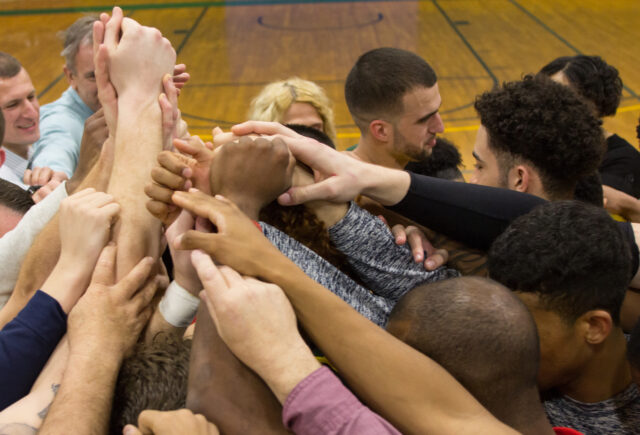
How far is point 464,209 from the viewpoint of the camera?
6.07 feet

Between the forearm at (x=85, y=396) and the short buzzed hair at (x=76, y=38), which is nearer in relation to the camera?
the forearm at (x=85, y=396)

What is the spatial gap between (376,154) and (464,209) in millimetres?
1327

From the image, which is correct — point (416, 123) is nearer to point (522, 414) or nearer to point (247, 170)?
point (247, 170)

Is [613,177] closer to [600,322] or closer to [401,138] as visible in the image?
[401,138]

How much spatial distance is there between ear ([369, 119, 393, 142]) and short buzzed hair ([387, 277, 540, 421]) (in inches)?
70.8

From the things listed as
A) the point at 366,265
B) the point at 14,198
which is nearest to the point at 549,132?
the point at 366,265

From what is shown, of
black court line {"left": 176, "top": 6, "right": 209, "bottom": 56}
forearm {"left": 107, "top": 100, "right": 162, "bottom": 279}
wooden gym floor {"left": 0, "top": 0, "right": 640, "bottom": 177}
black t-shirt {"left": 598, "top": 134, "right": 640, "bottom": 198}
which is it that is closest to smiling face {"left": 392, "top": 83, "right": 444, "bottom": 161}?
black t-shirt {"left": 598, "top": 134, "right": 640, "bottom": 198}

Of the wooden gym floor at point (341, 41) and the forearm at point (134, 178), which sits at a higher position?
the forearm at point (134, 178)

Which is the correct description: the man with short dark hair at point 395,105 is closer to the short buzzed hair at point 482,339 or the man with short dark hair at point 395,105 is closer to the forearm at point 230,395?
the short buzzed hair at point 482,339

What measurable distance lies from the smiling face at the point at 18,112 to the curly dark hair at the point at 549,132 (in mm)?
3168

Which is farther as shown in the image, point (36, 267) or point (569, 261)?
point (36, 267)

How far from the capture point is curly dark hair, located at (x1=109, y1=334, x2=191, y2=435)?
1354mm

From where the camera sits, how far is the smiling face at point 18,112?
400 cm

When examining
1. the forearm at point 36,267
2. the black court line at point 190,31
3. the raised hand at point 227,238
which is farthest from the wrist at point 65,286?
the black court line at point 190,31
